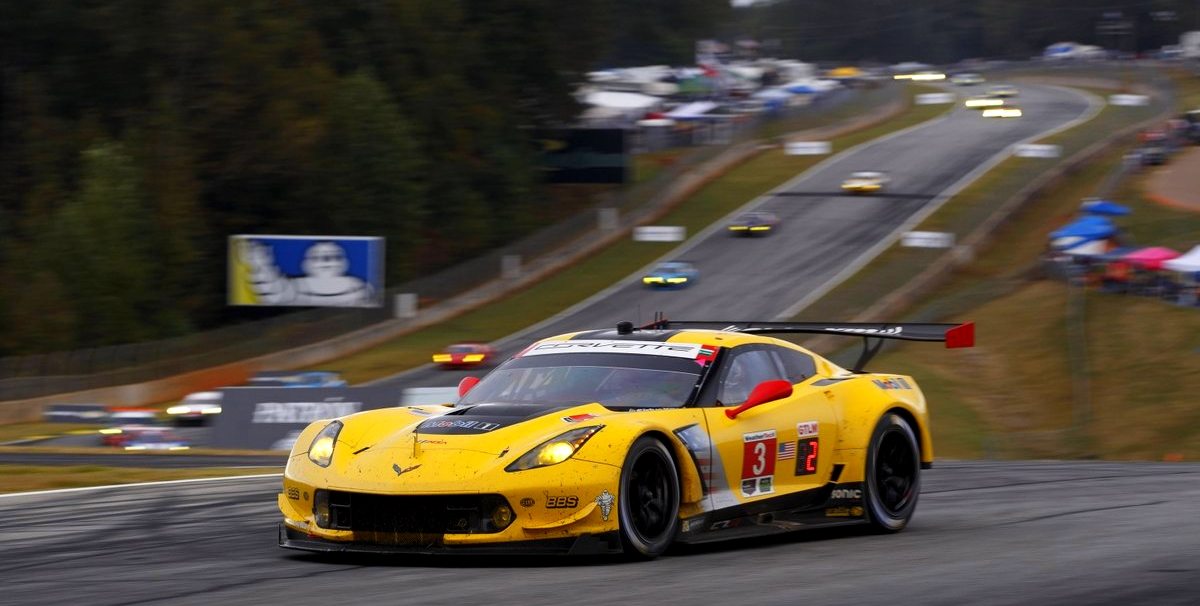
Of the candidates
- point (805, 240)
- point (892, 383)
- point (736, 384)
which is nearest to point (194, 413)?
point (892, 383)

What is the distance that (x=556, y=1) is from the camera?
214 ft

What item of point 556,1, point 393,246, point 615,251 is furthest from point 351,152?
point 556,1

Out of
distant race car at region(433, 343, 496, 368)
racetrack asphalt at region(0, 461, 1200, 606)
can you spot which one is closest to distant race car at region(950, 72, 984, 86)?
distant race car at region(433, 343, 496, 368)

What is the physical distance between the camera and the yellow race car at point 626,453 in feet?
26.0

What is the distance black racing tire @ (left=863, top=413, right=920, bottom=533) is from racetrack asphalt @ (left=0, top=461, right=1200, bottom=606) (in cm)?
16

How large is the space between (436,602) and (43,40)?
53022 millimetres

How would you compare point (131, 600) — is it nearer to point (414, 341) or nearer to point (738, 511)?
point (738, 511)

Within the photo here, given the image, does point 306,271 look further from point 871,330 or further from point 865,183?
point 871,330

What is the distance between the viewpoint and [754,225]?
57.0 m

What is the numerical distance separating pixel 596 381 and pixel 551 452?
1.23 meters

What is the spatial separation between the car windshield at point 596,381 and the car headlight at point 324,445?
0.96 m

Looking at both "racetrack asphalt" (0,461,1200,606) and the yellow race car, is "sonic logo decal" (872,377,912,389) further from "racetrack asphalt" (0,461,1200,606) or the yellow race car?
"racetrack asphalt" (0,461,1200,606)

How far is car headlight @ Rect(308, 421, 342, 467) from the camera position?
8.45 m

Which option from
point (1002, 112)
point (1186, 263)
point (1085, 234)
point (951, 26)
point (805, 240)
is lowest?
point (805, 240)
